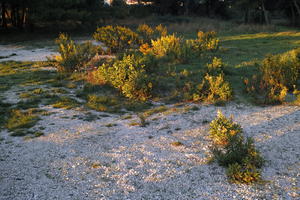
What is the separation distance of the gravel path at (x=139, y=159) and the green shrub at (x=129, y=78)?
1309 millimetres

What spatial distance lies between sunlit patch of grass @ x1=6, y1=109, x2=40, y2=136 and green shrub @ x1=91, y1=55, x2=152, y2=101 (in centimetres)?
238

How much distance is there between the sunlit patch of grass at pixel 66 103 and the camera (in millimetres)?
7988

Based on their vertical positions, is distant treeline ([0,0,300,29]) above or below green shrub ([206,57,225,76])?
above

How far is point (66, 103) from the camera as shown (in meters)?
8.20

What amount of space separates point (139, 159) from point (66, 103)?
351 centimetres

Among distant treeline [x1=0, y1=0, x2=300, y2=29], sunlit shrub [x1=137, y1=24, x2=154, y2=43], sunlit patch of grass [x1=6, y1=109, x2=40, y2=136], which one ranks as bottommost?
sunlit patch of grass [x1=6, y1=109, x2=40, y2=136]

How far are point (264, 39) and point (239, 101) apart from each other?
12.6m

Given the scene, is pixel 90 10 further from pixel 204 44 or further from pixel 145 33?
pixel 204 44

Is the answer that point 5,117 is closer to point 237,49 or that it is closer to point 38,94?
point 38,94

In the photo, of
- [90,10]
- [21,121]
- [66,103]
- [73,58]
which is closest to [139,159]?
[21,121]

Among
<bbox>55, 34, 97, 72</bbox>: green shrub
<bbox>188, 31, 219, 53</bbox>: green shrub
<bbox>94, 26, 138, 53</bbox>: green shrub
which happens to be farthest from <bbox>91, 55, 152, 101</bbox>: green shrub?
<bbox>94, 26, 138, 53</bbox>: green shrub

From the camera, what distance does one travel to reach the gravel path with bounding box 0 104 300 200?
174 inches

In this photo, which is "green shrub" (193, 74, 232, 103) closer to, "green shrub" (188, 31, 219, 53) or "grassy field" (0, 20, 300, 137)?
"grassy field" (0, 20, 300, 137)

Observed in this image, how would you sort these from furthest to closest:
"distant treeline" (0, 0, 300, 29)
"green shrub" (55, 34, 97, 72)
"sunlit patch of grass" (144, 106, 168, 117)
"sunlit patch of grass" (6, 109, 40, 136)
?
"distant treeline" (0, 0, 300, 29) → "green shrub" (55, 34, 97, 72) → "sunlit patch of grass" (144, 106, 168, 117) → "sunlit patch of grass" (6, 109, 40, 136)
